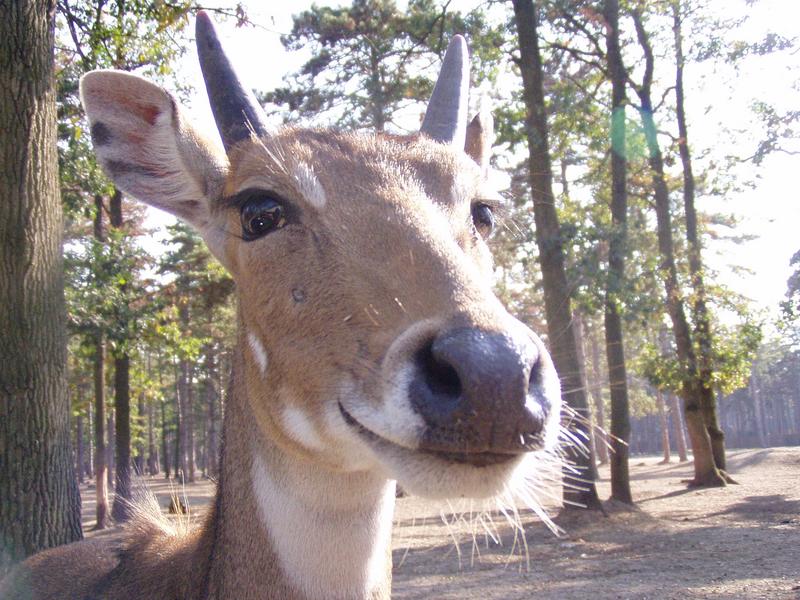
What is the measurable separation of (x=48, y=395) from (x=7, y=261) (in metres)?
1.09

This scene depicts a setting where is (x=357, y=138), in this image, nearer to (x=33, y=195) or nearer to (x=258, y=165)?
(x=258, y=165)

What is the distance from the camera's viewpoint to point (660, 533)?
46.2 feet

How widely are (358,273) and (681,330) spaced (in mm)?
21014

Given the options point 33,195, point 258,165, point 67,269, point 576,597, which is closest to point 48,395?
point 33,195

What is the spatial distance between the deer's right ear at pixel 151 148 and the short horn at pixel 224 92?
165mm

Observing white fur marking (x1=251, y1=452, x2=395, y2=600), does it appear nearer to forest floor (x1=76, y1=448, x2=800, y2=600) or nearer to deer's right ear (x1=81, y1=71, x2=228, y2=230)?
deer's right ear (x1=81, y1=71, x2=228, y2=230)

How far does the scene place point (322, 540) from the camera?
3.04 meters

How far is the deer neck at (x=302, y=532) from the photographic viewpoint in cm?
302

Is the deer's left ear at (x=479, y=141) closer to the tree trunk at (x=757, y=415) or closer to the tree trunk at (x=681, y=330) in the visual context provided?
the tree trunk at (x=681, y=330)

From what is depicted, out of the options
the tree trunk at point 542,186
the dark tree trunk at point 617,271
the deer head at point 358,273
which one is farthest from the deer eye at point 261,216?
the dark tree trunk at point 617,271

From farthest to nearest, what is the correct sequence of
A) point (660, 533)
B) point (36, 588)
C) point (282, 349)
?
point (660, 533) < point (36, 588) < point (282, 349)

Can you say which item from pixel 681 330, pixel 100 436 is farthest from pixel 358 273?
pixel 681 330

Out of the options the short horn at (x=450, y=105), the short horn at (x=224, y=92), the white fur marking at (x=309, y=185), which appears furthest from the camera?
the short horn at (x=450, y=105)

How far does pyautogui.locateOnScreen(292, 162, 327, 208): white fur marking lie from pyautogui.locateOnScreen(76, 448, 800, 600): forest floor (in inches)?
148
